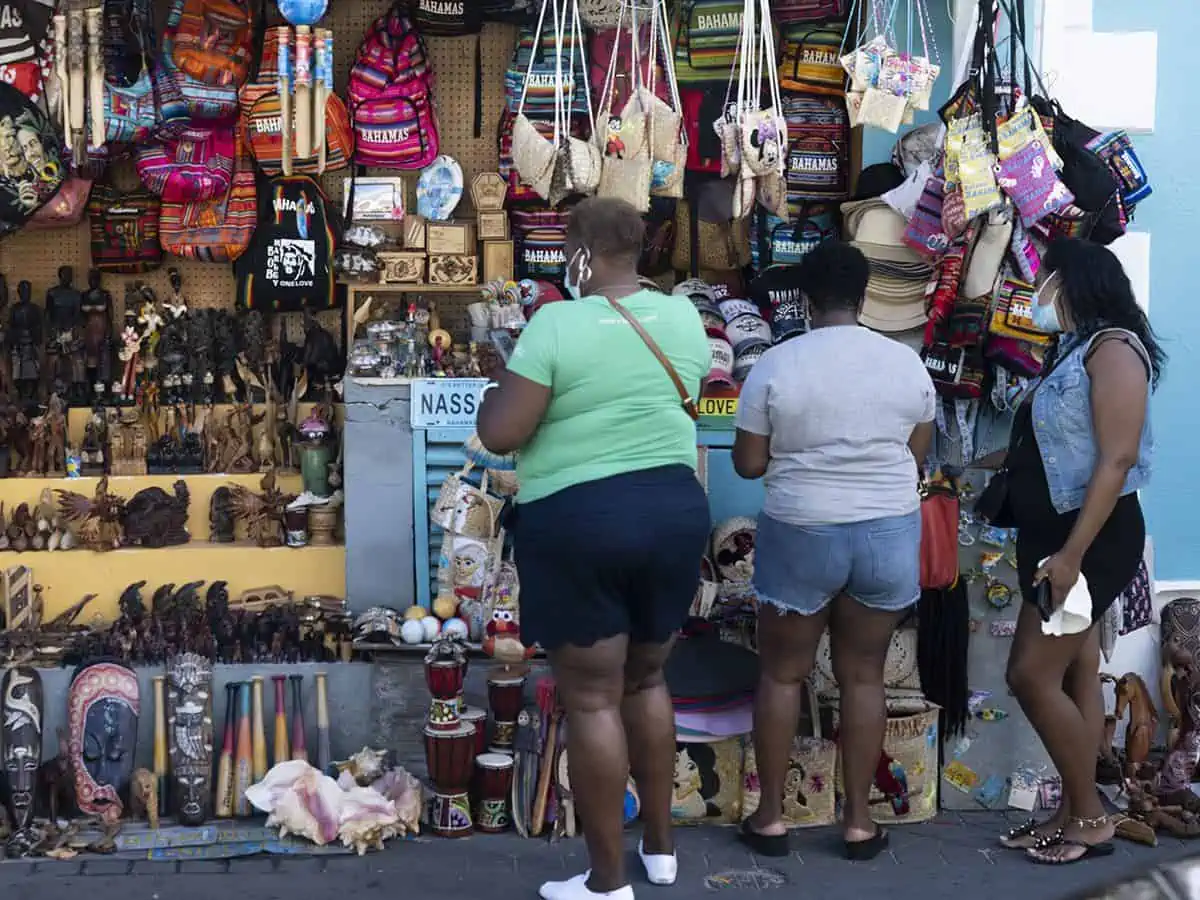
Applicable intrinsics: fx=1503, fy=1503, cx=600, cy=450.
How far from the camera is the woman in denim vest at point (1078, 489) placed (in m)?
4.16

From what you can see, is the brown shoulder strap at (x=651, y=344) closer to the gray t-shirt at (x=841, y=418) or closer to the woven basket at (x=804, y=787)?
the gray t-shirt at (x=841, y=418)

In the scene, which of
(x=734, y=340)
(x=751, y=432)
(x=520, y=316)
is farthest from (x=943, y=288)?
(x=520, y=316)

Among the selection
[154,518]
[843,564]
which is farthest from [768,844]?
[154,518]

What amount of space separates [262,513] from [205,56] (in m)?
1.90

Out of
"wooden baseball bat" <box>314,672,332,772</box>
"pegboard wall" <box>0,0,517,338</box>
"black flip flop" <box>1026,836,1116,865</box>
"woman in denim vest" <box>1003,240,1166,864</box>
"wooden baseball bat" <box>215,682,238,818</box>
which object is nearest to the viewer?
"woman in denim vest" <box>1003,240,1166,864</box>

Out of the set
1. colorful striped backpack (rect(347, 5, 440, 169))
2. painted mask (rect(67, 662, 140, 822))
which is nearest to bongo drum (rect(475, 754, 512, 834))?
painted mask (rect(67, 662, 140, 822))

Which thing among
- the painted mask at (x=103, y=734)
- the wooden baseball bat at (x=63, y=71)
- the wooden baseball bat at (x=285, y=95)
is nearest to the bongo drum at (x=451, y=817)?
the painted mask at (x=103, y=734)

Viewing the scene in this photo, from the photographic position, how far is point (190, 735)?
15.8ft

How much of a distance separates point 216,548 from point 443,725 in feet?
5.77

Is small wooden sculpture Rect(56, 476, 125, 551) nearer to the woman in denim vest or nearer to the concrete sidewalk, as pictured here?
the concrete sidewalk

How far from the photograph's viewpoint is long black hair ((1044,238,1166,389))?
4.21 meters

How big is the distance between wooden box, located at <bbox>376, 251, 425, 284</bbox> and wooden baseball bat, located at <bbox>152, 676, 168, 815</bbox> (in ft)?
6.96

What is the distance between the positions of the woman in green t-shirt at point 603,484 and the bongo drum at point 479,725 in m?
0.93

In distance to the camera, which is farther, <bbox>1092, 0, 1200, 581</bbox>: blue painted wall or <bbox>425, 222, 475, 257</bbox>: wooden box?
<bbox>425, 222, 475, 257</bbox>: wooden box
